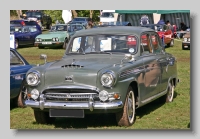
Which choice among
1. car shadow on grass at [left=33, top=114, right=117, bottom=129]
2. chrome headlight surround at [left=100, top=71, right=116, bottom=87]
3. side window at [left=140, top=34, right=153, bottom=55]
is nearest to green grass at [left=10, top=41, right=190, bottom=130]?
car shadow on grass at [left=33, top=114, right=117, bottom=129]

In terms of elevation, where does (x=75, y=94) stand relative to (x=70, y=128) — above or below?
above

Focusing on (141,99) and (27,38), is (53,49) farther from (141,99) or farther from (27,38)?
(141,99)

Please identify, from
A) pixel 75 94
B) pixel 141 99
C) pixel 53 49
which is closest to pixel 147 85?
pixel 141 99

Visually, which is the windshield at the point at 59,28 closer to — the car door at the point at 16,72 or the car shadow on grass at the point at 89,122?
the car door at the point at 16,72

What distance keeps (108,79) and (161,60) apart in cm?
252

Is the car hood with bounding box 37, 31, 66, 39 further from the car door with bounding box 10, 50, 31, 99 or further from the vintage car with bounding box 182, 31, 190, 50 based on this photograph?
the car door with bounding box 10, 50, 31, 99

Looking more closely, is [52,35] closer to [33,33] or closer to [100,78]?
[33,33]

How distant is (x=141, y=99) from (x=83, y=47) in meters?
1.49

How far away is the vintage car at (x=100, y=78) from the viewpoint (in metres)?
8.03

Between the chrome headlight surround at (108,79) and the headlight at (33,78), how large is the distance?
106cm

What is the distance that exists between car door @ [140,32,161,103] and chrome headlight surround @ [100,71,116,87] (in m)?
1.09

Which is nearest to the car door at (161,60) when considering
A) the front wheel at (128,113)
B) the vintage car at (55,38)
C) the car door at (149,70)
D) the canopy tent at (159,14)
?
the car door at (149,70)

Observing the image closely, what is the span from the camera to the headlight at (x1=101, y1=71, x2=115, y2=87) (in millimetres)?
8003

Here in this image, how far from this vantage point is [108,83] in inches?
315
